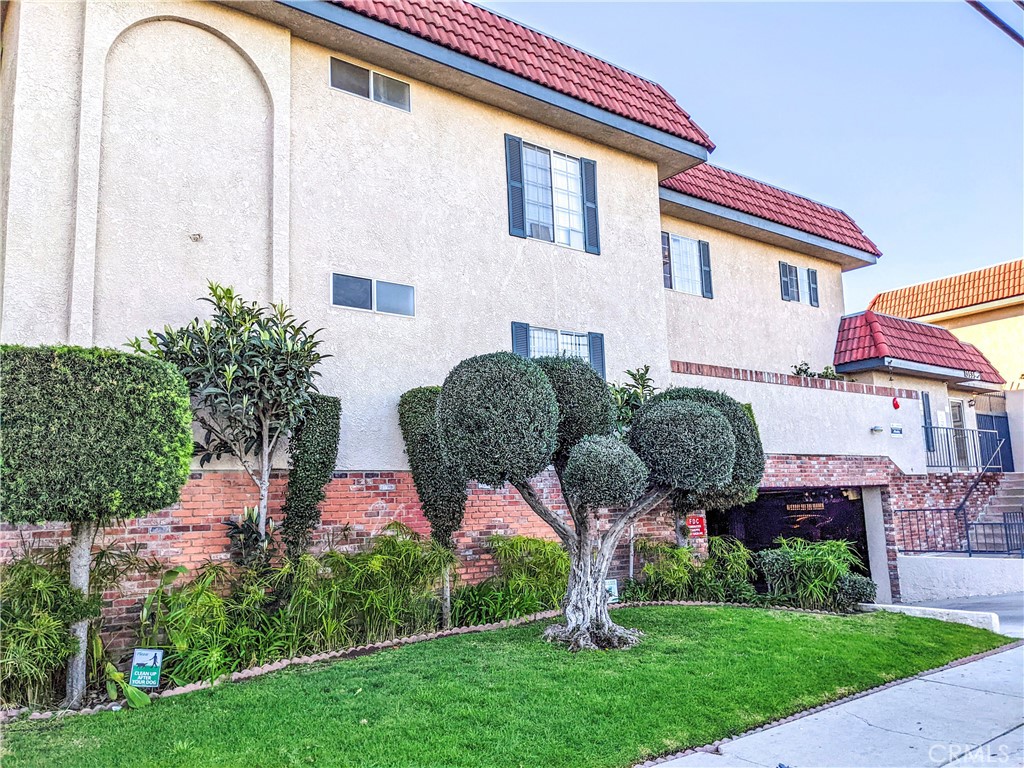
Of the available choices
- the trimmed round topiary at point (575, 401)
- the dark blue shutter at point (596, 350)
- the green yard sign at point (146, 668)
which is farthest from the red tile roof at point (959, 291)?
the green yard sign at point (146, 668)

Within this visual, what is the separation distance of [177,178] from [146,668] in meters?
5.37

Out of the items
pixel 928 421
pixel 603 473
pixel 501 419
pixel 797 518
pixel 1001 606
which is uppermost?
pixel 928 421

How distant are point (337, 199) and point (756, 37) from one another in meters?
5.59

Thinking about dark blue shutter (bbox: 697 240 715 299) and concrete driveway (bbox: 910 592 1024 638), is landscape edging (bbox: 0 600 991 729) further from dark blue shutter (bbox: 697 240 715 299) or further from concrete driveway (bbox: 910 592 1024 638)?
dark blue shutter (bbox: 697 240 715 299)

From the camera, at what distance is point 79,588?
6.36 meters

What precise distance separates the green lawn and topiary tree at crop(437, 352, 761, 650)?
2.79ft

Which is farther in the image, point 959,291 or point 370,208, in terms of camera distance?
point 959,291

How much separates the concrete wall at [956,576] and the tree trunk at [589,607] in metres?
8.56

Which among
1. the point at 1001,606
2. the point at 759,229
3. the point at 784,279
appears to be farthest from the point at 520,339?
the point at 1001,606

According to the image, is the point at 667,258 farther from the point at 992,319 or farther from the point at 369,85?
the point at 992,319

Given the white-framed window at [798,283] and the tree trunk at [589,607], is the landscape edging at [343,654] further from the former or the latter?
the white-framed window at [798,283]

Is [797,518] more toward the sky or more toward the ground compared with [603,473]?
more toward the ground

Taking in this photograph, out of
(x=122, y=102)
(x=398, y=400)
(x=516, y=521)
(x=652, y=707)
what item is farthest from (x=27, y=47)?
(x=652, y=707)

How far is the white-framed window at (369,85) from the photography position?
33.0ft
